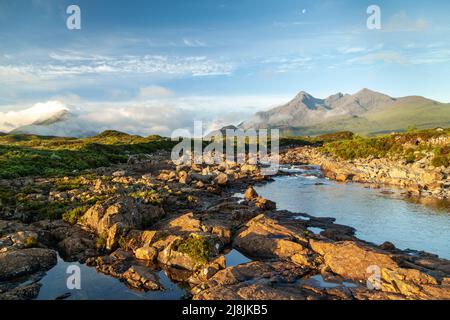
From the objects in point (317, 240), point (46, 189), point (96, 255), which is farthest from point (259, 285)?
point (46, 189)

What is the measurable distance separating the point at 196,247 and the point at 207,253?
959 millimetres

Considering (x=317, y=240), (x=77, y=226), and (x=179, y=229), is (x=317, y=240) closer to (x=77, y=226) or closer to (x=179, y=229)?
(x=179, y=229)

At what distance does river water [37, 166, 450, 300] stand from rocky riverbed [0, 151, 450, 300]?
0.78 m

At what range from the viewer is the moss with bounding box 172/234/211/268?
79.3 ft

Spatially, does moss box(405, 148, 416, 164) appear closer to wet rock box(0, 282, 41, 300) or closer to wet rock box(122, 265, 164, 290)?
wet rock box(122, 265, 164, 290)

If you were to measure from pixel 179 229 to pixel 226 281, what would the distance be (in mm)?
9948

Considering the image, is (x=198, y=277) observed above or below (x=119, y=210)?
below

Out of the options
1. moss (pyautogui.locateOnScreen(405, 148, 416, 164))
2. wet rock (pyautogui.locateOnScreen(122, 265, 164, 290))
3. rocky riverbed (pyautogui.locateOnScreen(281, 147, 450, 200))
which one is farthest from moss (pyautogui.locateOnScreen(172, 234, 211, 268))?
moss (pyautogui.locateOnScreen(405, 148, 416, 164))

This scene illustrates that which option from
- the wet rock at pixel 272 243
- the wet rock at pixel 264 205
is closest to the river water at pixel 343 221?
the wet rock at pixel 272 243

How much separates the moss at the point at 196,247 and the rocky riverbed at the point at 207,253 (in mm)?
74

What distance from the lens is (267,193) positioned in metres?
56.2

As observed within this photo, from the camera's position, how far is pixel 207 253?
24.6 meters

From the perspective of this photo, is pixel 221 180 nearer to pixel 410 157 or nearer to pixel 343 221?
pixel 343 221

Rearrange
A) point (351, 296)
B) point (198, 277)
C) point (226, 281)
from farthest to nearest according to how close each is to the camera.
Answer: point (198, 277), point (226, 281), point (351, 296)
